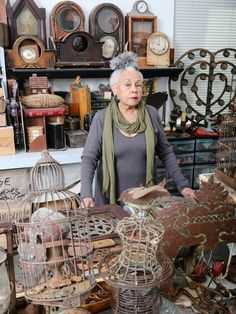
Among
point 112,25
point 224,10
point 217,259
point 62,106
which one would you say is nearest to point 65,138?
point 62,106

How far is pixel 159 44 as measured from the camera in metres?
3.35

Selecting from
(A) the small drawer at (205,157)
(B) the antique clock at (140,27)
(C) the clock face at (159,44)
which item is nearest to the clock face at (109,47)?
(B) the antique clock at (140,27)

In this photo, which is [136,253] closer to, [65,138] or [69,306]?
[69,306]

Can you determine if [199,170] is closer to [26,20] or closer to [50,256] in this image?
[26,20]

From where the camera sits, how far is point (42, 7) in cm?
304

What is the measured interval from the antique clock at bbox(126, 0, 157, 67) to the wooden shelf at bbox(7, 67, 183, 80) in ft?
0.44

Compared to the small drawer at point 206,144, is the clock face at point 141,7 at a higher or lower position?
higher

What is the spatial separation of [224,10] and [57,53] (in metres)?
1.84

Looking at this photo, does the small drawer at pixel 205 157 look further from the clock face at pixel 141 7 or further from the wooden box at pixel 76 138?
the clock face at pixel 141 7

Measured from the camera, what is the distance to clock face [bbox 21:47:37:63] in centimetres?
295

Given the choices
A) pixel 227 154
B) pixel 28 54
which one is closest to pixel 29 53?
pixel 28 54

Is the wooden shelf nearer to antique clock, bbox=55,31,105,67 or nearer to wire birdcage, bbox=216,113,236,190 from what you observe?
antique clock, bbox=55,31,105,67

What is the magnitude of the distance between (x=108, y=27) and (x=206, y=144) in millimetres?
1396

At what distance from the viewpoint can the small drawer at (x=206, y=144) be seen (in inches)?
132
